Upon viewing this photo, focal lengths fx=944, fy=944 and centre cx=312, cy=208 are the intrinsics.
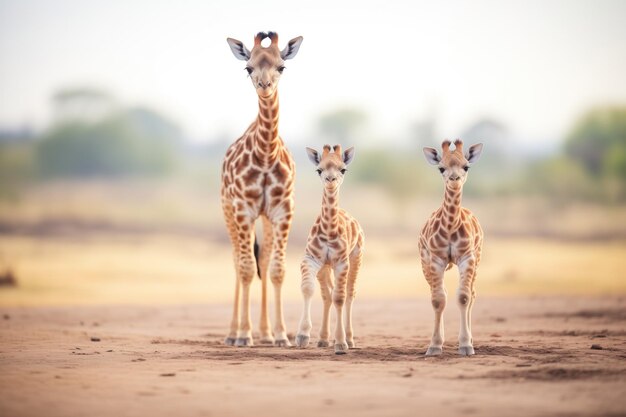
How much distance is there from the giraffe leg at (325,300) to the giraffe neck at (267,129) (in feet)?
6.18

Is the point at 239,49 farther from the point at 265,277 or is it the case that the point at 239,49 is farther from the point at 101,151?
the point at 101,151

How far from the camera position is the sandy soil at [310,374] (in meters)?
8.66

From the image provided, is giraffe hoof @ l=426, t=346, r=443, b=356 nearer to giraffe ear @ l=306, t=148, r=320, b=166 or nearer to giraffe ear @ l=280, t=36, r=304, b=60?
giraffe ear @ l=306, t=148, r=320, b=166

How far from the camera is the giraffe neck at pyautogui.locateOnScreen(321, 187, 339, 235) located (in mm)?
12281

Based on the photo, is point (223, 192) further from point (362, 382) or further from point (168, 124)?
point (168, 124)

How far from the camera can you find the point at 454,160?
11.6 metres

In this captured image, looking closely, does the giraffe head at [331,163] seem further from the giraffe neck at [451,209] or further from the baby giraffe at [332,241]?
the giraffe neck at [451,209]

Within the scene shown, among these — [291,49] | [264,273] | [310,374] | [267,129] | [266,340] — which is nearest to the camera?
[310,374]

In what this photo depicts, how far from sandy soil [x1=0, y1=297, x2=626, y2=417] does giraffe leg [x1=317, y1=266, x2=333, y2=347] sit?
0.71ft

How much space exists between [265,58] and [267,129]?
3.74ft

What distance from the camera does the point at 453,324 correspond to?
654 inches

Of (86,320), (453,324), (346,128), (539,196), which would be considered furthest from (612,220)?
(86,320)

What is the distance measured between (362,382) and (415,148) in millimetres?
37032

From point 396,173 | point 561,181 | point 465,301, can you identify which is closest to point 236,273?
point 465,301
